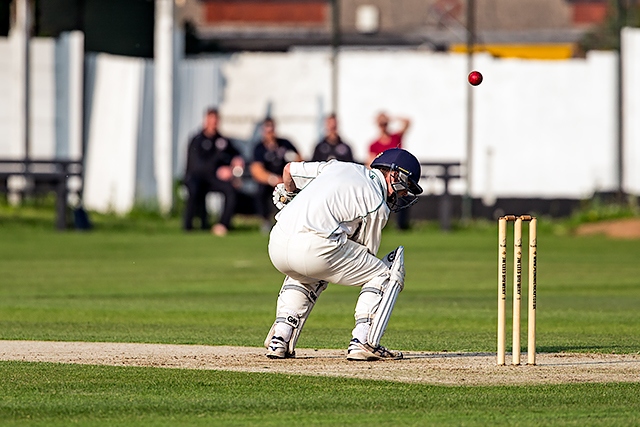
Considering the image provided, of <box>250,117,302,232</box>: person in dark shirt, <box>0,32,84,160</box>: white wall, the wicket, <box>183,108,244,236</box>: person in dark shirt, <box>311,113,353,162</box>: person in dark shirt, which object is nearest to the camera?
the wicket

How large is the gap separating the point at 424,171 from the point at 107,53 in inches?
327

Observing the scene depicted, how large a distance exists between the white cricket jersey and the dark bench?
14899 millimetres

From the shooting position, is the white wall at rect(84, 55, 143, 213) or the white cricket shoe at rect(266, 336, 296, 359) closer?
the white cricket shoe at rect(266, 336, 296, 359)

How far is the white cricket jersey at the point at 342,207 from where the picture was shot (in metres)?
8.38

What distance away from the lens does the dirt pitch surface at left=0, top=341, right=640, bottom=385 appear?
7.91 m

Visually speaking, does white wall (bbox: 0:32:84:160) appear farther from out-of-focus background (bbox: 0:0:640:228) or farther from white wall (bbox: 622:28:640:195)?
white wall (bbox: 622:28:640:195)

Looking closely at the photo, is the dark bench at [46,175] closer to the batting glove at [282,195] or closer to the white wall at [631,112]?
the white wall at [631,112]

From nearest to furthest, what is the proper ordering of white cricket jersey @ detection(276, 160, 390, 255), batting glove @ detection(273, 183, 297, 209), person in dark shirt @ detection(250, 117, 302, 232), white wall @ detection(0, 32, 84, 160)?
white cricket jersey @ detection(276, 160, 390, 255) → batting glove @ detection(273, 183, 297, 209) → person in dark shirt @ detection(250, 117, 302, 232) → white wall @ detection(0, 32, 84, 160)

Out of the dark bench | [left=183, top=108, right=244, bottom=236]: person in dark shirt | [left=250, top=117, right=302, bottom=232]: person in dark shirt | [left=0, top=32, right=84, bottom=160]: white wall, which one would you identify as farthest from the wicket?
[left=0, top=32, right=84, bottom=160]: white wall

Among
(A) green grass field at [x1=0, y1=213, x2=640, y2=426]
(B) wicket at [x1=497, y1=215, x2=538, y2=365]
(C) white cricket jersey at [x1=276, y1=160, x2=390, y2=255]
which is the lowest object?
(A) green grass field at [x1=0, y1=213, x2=640, y2=426]

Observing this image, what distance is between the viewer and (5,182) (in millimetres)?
24297

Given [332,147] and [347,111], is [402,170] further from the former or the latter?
[347,111]

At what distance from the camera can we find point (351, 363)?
27.9 feet

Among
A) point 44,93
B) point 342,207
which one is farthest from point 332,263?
point 44,93
